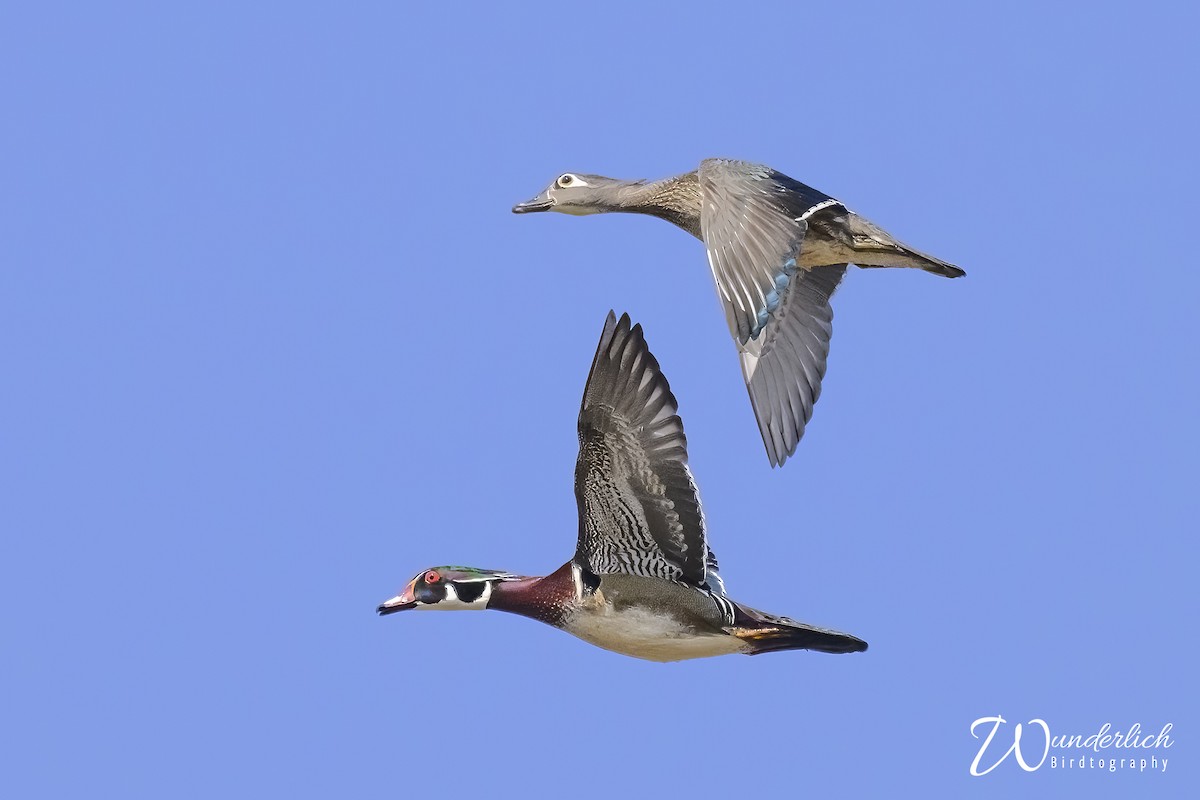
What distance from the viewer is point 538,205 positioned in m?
14.6

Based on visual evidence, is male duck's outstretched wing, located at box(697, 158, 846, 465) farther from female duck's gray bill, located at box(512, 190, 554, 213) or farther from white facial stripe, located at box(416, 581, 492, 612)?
female duck's gray bill, located at box(512, 190, 554, 213)

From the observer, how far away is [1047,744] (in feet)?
40.3

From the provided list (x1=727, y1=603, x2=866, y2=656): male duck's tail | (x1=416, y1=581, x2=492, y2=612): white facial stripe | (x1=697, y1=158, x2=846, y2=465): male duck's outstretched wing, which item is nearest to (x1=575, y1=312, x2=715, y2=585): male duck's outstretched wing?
(x1=727, y1=603, x2=866, y2=656): male duck's tail

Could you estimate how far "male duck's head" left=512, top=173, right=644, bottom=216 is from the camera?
14.0 m

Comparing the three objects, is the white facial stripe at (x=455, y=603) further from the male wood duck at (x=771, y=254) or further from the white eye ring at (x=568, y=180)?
the white eye ring at (x=568, y=180)

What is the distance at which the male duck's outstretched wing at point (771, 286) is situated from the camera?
36.9ft

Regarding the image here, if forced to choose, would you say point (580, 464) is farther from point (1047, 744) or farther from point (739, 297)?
point (1047, 744)

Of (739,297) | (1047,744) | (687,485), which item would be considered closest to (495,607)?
(687,485)

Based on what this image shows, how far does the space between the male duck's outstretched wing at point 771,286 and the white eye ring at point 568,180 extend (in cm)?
188

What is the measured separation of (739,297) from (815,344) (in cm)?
200

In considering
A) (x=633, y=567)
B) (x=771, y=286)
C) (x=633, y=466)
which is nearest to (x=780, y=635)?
(x=633, y=567)

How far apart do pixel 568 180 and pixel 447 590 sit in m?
3.74

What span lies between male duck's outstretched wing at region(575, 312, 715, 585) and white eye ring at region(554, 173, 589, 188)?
368cm

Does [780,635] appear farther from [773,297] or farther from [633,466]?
[773,297]
